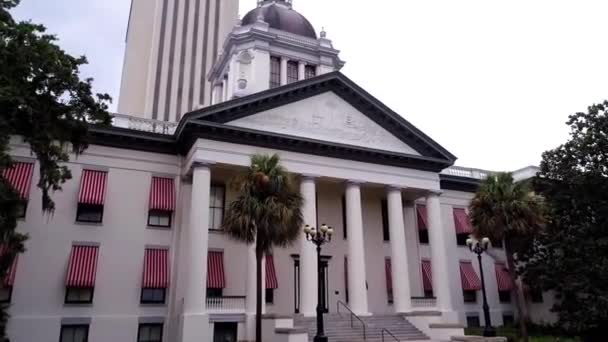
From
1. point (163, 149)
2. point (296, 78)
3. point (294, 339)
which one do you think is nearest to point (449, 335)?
point (294, 339)

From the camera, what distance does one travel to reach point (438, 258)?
81.4ft

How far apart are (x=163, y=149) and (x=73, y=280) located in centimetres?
735

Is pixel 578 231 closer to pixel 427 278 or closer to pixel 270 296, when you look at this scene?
pixel 427 278

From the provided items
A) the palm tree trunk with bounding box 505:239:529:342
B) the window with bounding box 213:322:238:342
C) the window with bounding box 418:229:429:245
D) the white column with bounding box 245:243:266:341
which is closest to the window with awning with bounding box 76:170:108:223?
the white column with bounding box 245:243:266:341

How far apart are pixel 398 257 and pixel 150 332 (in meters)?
12.5

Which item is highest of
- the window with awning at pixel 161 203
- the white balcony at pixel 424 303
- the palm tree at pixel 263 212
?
the window with awning at pixel 161 203

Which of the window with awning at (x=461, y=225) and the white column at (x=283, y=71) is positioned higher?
the white column at (x=283, y=71)

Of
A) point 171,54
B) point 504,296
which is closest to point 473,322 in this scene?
point 504,296

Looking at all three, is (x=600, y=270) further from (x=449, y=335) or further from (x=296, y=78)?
(x=296, y=78)

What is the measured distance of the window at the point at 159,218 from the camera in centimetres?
2222

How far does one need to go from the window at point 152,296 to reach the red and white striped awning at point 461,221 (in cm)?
1833

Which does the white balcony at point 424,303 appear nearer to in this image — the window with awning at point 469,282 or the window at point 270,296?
the window with awning at point 469,282

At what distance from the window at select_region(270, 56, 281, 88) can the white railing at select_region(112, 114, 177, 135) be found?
10.9m

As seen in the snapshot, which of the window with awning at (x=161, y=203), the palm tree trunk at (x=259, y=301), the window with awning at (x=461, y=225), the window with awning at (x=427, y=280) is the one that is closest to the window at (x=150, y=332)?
the window with awning at (x=161, y=203)
